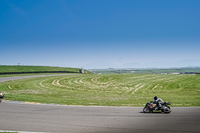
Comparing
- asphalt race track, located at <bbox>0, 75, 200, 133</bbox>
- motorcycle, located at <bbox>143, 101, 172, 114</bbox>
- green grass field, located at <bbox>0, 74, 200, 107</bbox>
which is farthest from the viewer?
green grass field, located at <bbox>0, 74, 200, 107</bbox>

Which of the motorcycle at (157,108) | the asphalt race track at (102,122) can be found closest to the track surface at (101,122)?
the asphalt race track at (102,122)

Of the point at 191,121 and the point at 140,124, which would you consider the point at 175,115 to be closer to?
the point at 191,121

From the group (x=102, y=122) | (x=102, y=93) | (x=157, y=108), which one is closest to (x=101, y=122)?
(x=102, y=122)

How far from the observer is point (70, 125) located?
12148 mm

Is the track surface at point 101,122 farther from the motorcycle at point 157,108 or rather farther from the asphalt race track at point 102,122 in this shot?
the motorcycle at point 157,108

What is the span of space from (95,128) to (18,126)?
15.6 ft

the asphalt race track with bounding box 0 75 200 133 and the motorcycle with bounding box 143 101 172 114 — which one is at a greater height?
the motorcycle with bounding box 143 101 172 114

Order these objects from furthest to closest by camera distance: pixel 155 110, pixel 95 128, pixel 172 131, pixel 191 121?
pixel 155 110 → pixel 191 121 → pixel 95 128 → pixel 172 131

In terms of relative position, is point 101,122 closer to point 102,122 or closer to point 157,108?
point 102,122

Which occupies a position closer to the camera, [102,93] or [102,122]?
[102,122]

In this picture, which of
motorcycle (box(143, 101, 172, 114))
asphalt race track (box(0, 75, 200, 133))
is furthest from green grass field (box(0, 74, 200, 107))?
asphalt race track (box(0, 75, 200, 133))

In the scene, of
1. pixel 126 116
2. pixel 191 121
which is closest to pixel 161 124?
pixel 191 121

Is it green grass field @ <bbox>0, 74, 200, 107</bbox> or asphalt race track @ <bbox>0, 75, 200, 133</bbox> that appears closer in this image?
asphalt race track @ <bbox>0, 75, 200, 133</bbox>

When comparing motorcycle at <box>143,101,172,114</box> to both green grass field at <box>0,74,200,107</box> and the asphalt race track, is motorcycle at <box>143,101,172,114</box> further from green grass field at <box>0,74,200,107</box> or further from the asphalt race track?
green grass field at <box>0,74,200,107</box>
